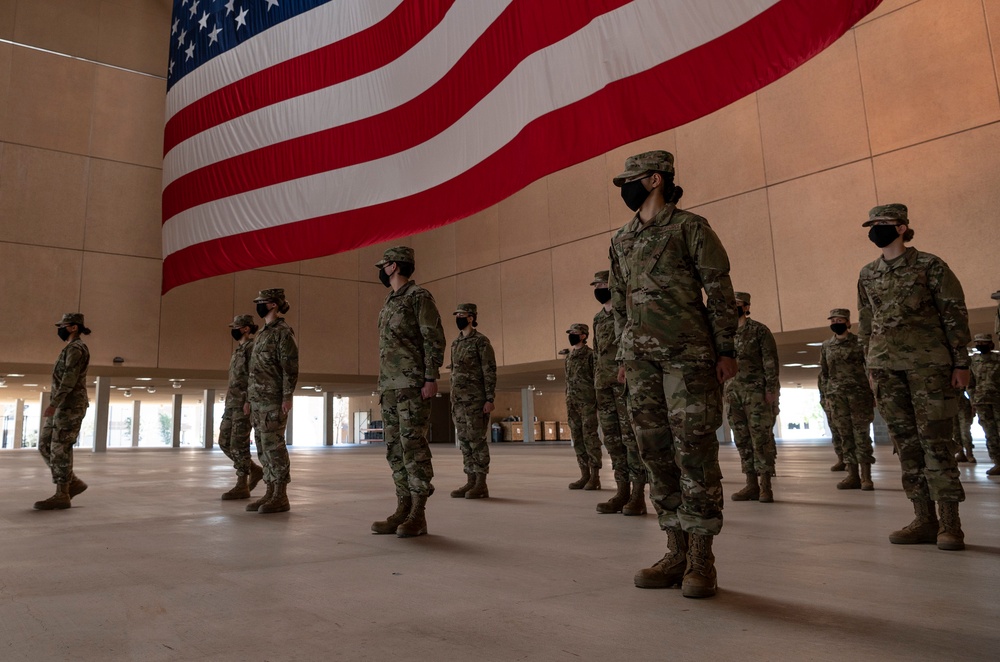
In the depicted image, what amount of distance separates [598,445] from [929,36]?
35.9ft

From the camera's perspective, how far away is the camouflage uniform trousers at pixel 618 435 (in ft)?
17.5

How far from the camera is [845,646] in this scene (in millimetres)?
1979

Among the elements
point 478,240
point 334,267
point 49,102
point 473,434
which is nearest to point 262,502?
point 473,434

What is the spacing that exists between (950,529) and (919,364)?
85 centimetres

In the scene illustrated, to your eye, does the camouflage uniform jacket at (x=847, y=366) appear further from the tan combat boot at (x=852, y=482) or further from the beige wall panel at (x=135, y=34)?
the beige wall panel at (x=135, y=34)

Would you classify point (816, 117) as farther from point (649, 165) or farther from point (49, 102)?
point (49, 102)

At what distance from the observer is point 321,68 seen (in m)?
6.38

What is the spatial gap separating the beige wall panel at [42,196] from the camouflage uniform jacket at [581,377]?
17615 millimetres

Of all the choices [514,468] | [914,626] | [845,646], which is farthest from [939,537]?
[514,468]

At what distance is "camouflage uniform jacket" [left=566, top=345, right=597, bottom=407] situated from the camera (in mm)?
7078

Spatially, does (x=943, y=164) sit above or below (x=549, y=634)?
above

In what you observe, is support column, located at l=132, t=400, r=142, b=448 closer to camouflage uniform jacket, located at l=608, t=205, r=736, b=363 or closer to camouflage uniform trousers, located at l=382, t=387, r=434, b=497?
camouflage uniform trousers, located at l=382, t=387, r=434, b=497

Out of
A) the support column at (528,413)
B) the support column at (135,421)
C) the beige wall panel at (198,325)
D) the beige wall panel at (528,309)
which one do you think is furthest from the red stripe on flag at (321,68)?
the support column at (135,421)

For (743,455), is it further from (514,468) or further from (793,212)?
(793,212)
